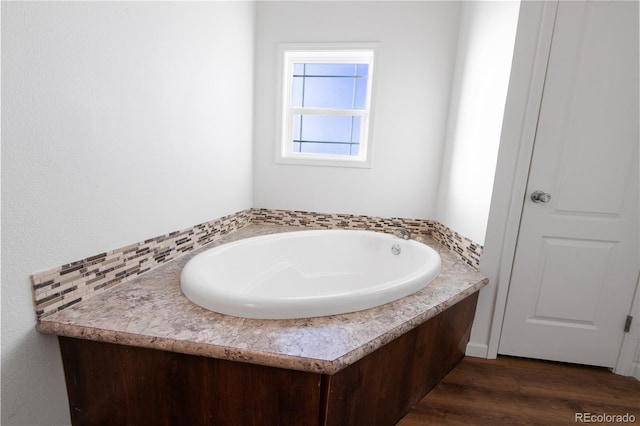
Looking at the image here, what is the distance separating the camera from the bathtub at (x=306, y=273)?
100 centimetres

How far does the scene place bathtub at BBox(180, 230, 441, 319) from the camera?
3.27 ft

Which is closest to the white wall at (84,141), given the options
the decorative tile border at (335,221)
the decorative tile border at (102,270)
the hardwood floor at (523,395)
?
the decorative tile border at (102,270)

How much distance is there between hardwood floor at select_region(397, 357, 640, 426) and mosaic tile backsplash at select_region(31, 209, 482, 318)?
1.96ft

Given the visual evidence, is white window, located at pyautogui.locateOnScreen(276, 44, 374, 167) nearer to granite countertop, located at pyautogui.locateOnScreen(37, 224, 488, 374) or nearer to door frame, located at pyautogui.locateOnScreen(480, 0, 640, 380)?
door frame, located at pyautogui.locateOnScreen(480, 0, 640, 380)

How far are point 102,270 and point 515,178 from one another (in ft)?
6.46

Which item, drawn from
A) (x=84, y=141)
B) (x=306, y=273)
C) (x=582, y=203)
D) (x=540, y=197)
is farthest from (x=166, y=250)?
(x=582, y=203)

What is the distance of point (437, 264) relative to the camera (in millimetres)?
1454

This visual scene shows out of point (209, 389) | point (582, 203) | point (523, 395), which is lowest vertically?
point (523, 395)

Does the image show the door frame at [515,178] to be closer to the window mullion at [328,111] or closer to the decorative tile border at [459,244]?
the decorative tile border at [459,244]

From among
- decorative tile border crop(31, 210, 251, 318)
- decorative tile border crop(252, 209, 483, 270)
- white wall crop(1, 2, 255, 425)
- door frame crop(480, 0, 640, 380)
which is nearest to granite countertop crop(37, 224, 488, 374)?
decorative tile border crop(31, 210, 251, 318)

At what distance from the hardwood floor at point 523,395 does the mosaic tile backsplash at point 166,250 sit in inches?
23.6

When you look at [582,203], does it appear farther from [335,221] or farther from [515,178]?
[335,221]

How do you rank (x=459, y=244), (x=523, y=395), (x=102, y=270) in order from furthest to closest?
(x=459, y=244) < (x=523, y=395) < (x=102, y=270)

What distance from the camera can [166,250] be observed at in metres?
1.43
